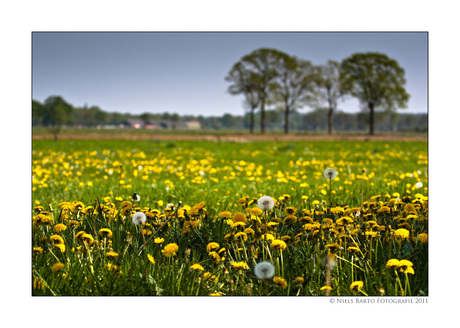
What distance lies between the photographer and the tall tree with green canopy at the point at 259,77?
6.58 meters

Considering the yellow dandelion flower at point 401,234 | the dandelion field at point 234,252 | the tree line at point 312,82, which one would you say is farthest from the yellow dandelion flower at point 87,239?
the tree line at point 312,82

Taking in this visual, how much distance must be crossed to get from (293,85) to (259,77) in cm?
75

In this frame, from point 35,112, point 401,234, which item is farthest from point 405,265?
point 35,112

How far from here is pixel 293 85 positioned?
7.52 meters

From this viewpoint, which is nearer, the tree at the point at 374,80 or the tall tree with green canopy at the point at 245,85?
the tree at the point at 374,80

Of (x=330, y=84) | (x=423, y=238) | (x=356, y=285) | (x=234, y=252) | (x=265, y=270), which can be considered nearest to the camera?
(x=265, y=270)

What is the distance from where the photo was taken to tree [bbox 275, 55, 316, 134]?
6.58 m

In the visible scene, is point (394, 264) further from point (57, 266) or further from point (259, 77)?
point (259, 77)

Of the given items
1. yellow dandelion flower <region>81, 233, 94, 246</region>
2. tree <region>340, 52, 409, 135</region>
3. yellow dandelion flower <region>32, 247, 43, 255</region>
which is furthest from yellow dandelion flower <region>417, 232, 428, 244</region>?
tree <region>340, 52, 409, 135</region>

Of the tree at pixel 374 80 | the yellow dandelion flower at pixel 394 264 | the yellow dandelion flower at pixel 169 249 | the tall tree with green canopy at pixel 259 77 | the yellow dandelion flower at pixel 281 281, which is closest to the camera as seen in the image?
the yellow dandelion flower at pixel 394 264

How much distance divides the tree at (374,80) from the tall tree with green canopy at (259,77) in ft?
4.14

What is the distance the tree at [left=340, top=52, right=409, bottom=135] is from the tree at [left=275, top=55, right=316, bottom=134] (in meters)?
0.75

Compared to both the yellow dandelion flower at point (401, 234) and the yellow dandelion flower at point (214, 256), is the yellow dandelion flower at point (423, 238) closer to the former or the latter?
the yellow dandelion flower at point (401, 234)

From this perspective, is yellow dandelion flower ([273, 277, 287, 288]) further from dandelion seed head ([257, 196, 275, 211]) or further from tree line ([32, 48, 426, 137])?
tree line ([32, 48, 426, 137])
